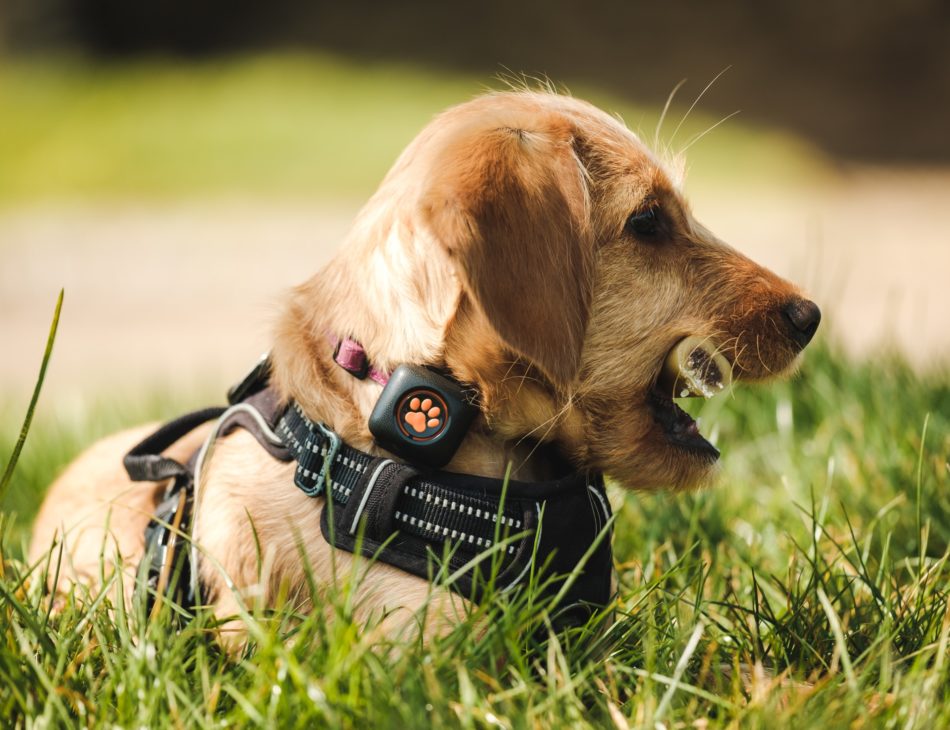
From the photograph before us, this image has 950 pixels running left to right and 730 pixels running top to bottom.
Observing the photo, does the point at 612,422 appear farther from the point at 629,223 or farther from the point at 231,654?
the point at 231,654

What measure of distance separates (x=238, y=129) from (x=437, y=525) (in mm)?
15272

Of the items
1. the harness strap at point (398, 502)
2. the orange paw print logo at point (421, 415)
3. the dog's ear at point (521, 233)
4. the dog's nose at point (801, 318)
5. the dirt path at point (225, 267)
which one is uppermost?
the dog's ear at point (521, 233)

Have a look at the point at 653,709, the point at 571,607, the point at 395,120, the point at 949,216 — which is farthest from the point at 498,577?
the point at 395,120

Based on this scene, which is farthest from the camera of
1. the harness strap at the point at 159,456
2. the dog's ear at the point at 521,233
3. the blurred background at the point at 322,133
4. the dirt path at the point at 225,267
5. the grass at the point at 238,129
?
the grass at the point at 238,129

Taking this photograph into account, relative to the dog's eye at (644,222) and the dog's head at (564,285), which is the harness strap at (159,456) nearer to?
the dog's head at (564,285)

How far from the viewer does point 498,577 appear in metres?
2.09

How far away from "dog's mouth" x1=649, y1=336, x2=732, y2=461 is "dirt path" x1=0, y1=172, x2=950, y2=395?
2096 mm

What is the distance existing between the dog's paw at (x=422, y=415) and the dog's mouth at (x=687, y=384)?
611 millimetres

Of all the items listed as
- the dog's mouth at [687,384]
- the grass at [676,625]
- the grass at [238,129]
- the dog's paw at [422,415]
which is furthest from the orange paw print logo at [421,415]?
the grass at [238,129]

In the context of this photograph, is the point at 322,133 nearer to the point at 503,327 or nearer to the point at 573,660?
the point at 503,327

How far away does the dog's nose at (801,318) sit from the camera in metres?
2.39

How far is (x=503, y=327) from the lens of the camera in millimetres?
2016

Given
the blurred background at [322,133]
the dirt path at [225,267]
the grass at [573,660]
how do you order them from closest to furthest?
the grass at [573,660]
the dirt path at [225,267]
the blurred background at [322,133]

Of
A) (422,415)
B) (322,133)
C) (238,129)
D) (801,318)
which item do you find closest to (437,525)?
(422,415)
